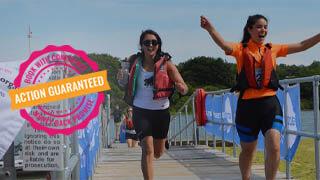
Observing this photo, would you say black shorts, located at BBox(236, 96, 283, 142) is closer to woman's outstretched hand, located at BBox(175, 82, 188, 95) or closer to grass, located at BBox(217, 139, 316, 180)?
woman's outstretched hand, located at BBox(175, 82, 188, 95)

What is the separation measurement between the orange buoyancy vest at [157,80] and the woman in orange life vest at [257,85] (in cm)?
71

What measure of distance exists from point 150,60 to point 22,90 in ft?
7.77

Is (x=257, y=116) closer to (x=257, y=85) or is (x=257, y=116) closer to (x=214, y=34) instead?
(x=257, y=85)

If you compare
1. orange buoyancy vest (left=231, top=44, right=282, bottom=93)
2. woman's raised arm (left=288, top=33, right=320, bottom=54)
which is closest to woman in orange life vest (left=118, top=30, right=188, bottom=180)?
orange buoyancy vest (left=231, top=44, right=282, bottom=93)

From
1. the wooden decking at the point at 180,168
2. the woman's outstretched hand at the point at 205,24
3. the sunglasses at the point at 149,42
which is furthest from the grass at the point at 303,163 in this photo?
the woman's outstretched hand at the point at 205,24

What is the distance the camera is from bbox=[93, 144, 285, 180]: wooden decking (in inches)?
340

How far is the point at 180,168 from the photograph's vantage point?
967 cm

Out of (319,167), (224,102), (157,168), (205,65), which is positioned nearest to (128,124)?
(224,102)

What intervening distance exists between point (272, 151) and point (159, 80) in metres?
1.28

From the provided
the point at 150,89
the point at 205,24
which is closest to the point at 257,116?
the point at 205,24

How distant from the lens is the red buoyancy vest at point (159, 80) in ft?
19.4

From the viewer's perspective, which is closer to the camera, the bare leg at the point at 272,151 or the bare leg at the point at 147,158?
the bare leg at the point at 272,151

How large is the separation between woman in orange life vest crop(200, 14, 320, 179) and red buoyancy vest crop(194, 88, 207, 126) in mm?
7540

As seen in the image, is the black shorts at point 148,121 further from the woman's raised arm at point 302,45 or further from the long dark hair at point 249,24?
the woman's raised arm at point 302,45
